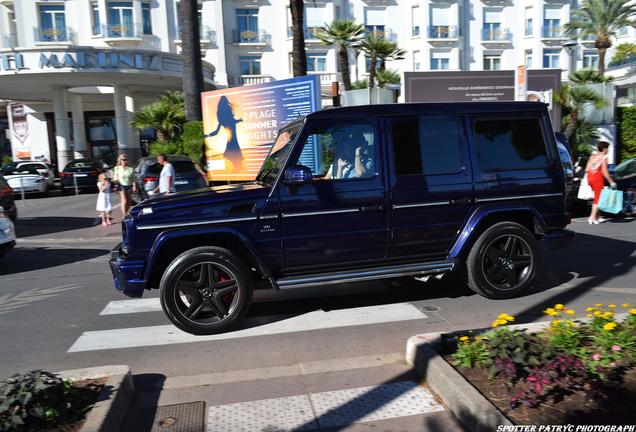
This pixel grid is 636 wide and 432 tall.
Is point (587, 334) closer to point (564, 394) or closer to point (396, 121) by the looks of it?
point (564, 394)

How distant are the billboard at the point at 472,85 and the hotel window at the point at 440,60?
24241 mm

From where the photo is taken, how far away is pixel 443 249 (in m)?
5.87

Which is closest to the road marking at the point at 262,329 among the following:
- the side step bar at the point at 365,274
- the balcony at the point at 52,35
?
the side step bar at the point at 365,274

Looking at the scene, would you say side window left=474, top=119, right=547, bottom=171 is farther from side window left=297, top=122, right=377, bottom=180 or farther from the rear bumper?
side window left=297, top=122, right=377, bottom=180

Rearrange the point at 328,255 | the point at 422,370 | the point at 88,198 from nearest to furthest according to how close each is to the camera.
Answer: the point at 422,370, the point at 328,255, the point at 88,198

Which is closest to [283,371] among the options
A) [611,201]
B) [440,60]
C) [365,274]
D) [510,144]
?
[365,274]

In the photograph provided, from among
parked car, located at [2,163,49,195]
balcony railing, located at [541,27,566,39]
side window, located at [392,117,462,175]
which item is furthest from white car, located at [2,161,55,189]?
balcony railing, located at [541,27,566,39]

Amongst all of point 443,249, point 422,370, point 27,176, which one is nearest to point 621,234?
point 443,249

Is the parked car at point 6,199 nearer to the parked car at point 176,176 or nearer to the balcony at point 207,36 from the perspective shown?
the parked car at point 176,176

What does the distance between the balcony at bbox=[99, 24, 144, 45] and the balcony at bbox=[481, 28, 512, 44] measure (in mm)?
27460

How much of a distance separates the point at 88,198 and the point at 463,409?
2074 cm

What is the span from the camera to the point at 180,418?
3631mm

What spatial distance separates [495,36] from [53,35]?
33929mm

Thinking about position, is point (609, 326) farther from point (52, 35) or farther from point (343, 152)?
point (52, 35)
